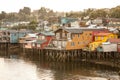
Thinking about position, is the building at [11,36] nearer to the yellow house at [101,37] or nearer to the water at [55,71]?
the water at [55,71]

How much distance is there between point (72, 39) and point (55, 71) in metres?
8.90

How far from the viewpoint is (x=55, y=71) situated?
3912 cm

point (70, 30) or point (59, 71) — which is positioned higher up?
point (70, 30)

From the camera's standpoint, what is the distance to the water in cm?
3462

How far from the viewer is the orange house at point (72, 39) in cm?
4691

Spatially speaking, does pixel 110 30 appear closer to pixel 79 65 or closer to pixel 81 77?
pixel 79 65

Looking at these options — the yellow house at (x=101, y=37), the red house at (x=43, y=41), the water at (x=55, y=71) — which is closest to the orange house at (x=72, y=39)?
the yellow house at (x=101, y=37)

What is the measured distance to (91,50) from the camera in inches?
1761

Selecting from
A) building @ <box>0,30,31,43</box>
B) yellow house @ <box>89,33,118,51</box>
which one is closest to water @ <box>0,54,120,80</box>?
yellow house @ <box>89,33,118,51</box>

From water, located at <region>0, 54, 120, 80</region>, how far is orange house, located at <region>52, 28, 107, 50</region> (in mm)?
3159

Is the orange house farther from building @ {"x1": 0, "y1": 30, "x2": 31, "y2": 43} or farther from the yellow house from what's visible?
building @ {"x1": 0, "y1": 30, "x2": 31, "y2": 43}

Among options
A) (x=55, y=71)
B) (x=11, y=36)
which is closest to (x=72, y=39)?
(x=55, y=71)

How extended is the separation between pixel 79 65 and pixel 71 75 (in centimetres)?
682

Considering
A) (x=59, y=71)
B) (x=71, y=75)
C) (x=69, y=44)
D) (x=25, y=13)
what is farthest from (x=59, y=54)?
(x=25, y=13)
